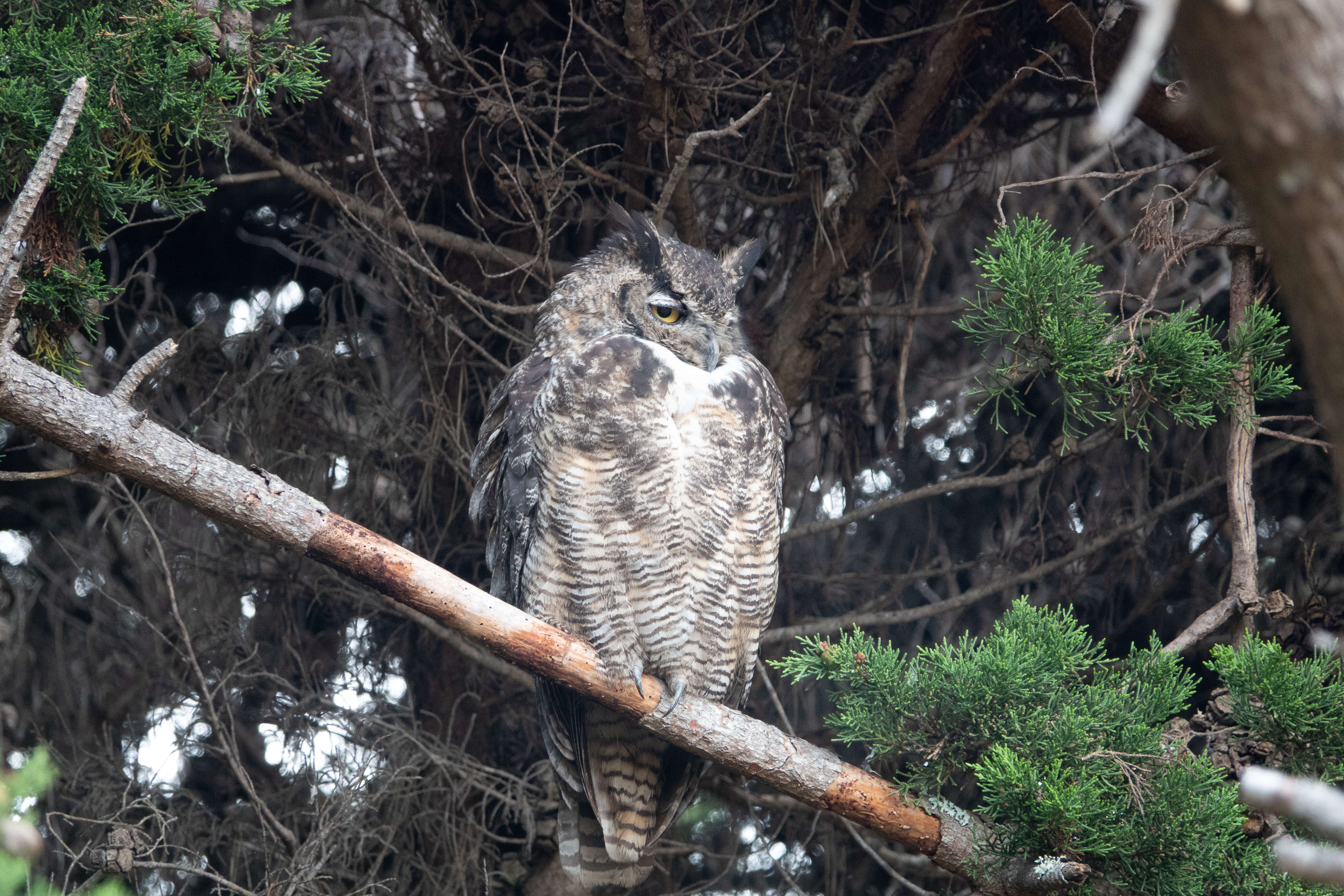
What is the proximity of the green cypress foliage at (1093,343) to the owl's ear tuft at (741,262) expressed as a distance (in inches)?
24.8

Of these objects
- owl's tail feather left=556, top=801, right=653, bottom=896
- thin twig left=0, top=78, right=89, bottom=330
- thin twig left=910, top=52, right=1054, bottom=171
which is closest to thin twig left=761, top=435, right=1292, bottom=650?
owl's tail feather left=556, top=801, right=653, bottom=896

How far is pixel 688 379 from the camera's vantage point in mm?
2240

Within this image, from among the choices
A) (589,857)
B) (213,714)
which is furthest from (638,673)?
(213,714)

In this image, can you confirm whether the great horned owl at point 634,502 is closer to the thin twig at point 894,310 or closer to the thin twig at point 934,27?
the thin twig at point 894,310

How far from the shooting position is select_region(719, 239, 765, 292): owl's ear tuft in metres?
2.47

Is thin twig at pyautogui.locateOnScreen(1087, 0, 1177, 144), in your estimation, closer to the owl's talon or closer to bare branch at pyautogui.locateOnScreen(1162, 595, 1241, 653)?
the owl's talon

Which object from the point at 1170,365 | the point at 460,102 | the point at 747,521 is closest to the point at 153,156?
the point at 460,102

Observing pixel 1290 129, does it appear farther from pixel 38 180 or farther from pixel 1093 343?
pixel 38 180

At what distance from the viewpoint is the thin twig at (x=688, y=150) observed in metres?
2.22

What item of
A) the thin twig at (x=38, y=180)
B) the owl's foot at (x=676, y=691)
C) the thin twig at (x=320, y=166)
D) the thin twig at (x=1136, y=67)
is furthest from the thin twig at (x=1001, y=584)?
the thin twig at (x=1136, y=67)

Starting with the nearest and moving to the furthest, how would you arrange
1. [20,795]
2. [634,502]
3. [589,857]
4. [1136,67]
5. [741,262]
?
[1136,67] < [20,795] < [634,502] < [589,857] < [741,262]

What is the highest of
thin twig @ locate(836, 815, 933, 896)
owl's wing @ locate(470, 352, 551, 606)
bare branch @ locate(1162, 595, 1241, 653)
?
bare branch @ locate(1162, 595, 1241, 653)

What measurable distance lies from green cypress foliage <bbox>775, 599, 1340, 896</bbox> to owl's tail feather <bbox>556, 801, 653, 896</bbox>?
0.74m

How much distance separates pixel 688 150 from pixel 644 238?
232 millimetres
